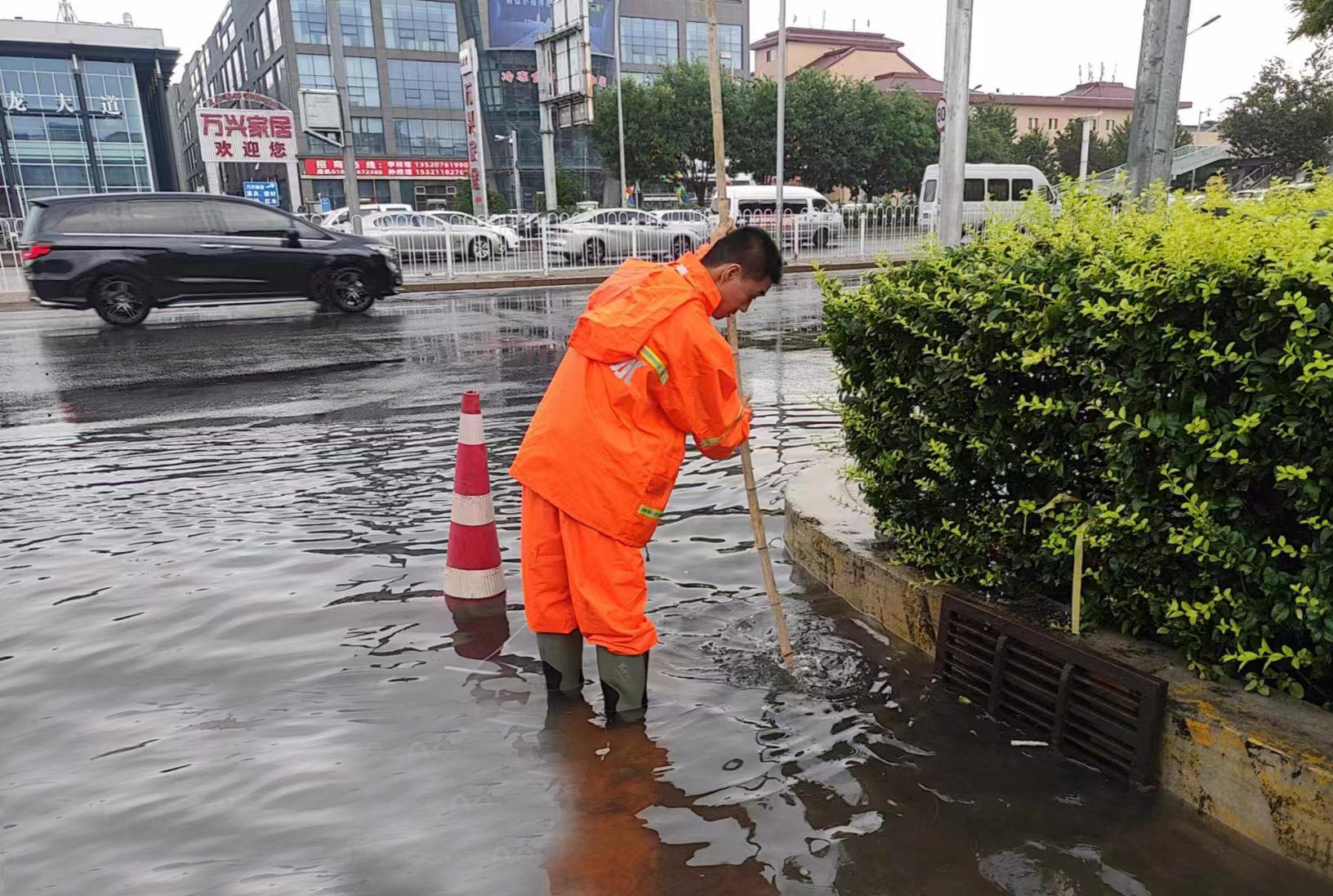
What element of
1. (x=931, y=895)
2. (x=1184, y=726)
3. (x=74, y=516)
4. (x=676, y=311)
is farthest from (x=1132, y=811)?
(x=74, y=516)

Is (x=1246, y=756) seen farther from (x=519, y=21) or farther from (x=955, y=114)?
(x=519, y=21)

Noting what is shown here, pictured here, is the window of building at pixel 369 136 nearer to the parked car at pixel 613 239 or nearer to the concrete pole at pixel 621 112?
the concrete pole at pixel 621 112

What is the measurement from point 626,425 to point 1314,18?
2311 cm

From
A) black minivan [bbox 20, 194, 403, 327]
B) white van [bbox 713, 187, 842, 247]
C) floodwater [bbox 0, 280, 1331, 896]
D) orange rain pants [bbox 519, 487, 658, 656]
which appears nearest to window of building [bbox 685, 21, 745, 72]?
white van [bbox 713, 187, 842, 247]

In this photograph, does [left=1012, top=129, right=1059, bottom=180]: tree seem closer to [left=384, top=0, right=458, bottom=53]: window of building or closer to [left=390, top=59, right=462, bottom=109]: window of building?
[left=390, top=59, right=462, bottom=109]: window of building

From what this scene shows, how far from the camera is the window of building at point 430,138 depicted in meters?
62.5

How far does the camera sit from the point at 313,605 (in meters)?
4.09

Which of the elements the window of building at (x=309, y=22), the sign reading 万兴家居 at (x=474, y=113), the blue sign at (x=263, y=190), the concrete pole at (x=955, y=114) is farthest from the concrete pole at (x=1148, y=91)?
the window of building at (x=309, y=22)

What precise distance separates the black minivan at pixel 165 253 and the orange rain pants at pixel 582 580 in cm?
1212

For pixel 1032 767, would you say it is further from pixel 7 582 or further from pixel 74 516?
pixel 74 516

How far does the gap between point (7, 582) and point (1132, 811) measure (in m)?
4.50

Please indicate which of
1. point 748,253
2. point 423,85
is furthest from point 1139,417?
point 423,85

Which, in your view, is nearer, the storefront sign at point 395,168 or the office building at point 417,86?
the storefront sign at point 395,168

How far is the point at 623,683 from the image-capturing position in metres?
3.12
